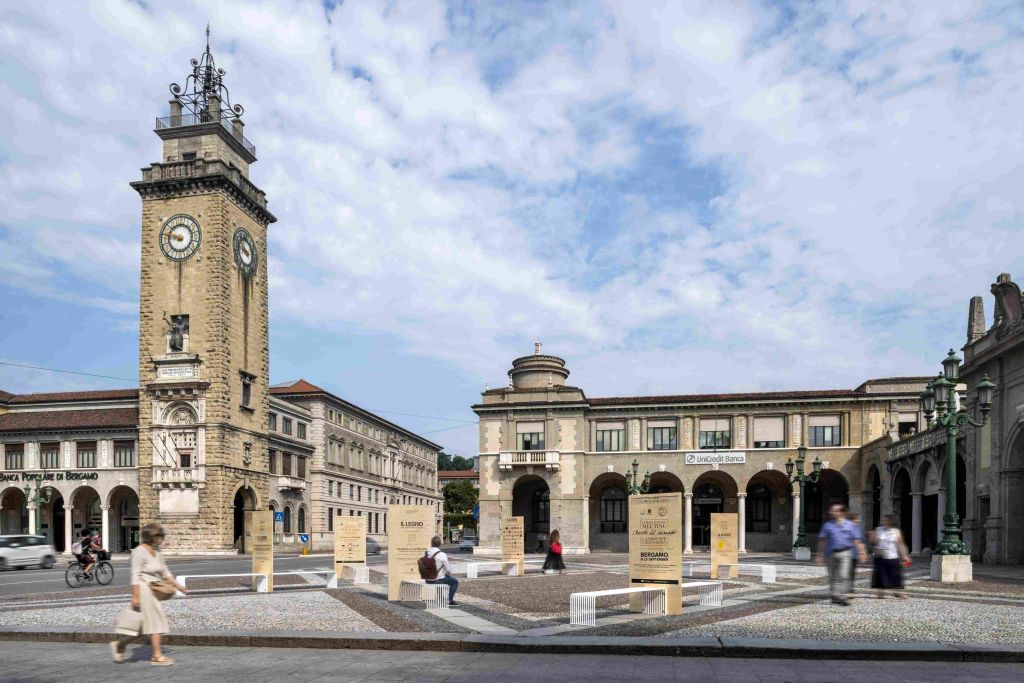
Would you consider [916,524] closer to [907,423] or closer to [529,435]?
[907,423]

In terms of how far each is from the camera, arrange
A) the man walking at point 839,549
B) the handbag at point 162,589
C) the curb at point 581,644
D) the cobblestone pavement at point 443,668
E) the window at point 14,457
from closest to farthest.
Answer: the cobblestone pavement at point 443,668, the handbag at point 162,589, the curb at point 581,644, the man walking at point 839,549, the window at point 14,457

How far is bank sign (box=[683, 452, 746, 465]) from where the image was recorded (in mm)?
55156

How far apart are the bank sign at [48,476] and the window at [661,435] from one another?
35526 mm

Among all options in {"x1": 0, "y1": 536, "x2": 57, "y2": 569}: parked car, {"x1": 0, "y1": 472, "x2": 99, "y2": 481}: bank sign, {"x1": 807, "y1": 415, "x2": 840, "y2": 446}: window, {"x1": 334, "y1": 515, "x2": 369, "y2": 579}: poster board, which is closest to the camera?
{"x1": 334, "y1": 515, "x2": 369, "y2": 579}: poster board

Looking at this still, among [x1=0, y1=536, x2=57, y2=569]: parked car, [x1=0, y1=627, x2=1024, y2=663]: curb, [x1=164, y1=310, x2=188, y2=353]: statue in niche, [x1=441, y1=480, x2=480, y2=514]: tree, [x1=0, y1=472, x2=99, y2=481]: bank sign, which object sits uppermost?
[x1=164, y1=310, x2=188, y2=353]: statue in niche

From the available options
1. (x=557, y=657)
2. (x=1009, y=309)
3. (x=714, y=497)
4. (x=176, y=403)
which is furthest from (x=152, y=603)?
(x=714, y=497)

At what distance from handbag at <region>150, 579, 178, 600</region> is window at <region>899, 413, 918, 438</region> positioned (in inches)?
1975

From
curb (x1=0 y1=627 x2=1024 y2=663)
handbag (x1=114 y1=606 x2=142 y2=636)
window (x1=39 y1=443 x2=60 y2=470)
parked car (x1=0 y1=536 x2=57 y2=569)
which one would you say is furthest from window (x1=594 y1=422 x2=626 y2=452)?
handbag (x1=114 y1=606 x2=142 y2=636)

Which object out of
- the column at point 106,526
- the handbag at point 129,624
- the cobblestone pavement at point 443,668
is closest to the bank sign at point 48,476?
the column at point 106,526

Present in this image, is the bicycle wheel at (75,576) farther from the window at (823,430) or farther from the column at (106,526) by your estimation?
the window at (823,430)

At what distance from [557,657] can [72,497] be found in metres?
56.8

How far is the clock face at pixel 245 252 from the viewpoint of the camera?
58469 millimetres

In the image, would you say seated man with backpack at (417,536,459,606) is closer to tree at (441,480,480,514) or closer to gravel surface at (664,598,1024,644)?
gravel surface at (664,598,1024,644)

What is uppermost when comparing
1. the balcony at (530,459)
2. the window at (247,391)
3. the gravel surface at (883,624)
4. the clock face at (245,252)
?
the clock face at (245,252)
